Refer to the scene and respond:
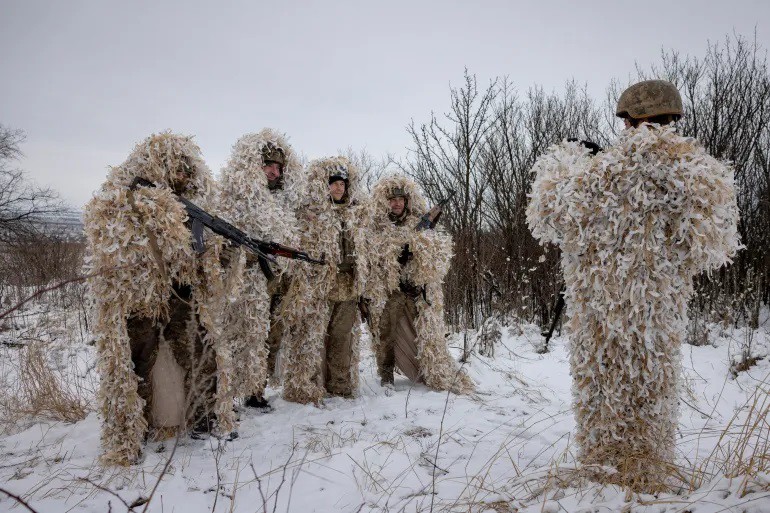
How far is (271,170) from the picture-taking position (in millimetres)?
4547

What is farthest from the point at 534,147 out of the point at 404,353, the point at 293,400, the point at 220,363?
the point at 220,363

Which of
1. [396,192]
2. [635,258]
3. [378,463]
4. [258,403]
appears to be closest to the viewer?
[635,258]

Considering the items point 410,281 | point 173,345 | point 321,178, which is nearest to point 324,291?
point 410,281

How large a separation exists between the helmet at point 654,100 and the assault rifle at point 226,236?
276cm

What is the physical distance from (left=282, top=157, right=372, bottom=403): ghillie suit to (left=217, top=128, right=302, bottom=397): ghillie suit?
0.24 meters

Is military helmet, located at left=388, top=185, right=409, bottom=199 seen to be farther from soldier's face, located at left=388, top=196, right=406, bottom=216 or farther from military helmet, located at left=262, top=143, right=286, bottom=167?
military helmet, located at left=262, top=143, right=286, bottom=167

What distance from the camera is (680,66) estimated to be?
9469mm

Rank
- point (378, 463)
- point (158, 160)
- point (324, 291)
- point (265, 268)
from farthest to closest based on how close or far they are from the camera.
→ point (324, 291) → point (265, 268) → point (158, 160) → point (378, 463)

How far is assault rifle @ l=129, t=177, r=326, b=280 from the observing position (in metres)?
3.26

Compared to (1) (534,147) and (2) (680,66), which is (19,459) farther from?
(2) (680,66)

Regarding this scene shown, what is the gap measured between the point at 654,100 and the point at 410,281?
3072mm

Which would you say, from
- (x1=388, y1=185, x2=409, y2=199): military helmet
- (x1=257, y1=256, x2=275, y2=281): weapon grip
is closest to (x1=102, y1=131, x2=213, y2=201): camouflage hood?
(x1=257, y1=256, x2=275, y2=281): weapon grip

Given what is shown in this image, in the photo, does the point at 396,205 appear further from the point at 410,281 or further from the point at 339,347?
the point at 339,347

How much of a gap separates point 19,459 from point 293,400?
2.19m
